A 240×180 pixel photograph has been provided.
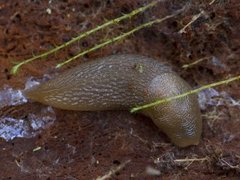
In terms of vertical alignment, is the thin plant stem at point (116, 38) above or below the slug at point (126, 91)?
above

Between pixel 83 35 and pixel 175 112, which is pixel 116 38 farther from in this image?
pixel 175 112

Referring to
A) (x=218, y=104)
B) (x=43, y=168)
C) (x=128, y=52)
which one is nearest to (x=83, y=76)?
(x=128, y=52)

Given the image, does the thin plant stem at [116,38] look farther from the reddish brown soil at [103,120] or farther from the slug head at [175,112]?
the slug head at [175,112]

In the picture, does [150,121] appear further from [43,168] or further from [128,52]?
[43,168]

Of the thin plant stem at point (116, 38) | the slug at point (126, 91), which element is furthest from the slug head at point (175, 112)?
the thin plant stem at point (116, 38)

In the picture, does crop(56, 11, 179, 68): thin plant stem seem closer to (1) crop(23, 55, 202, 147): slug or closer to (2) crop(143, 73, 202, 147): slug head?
(1) crop(23, 55, 202, 147): slug

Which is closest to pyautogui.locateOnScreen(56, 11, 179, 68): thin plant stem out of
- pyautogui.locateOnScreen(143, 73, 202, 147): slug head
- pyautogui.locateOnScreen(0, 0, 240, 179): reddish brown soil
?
pyautogui.locateOnScreen(0, 0, 240, 179): reddish brown soil

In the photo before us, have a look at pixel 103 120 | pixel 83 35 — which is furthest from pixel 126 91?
pixel 83 35

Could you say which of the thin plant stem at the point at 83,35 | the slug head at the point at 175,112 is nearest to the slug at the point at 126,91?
the slug head at the point at 175,112

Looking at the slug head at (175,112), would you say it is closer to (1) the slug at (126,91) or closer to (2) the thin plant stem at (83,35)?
(1) the slug at (126,91)
